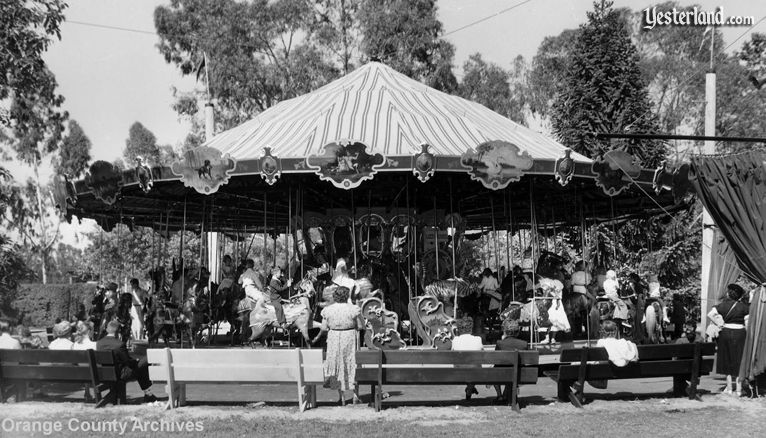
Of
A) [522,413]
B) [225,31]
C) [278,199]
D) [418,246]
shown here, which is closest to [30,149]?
[225,31]

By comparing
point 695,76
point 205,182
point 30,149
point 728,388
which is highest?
point 695,76

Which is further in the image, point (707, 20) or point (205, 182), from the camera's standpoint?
point (707, 20)

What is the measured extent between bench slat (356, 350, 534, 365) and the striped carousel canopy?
4.58m

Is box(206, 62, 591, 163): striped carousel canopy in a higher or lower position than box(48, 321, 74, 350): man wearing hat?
higher

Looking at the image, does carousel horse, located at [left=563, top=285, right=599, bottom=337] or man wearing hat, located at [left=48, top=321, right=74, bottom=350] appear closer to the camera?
man wearing hat, located at [left=48, top=321, right=74, bottom=350]

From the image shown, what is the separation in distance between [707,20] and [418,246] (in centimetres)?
878

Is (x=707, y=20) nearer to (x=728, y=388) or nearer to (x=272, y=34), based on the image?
(x=728, y=388)

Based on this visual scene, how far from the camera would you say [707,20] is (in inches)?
778

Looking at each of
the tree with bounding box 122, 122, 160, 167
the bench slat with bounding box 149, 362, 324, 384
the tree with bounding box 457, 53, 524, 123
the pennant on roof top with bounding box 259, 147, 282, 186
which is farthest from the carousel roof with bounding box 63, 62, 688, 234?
the tree with bounding box 122, 122, 160, 167

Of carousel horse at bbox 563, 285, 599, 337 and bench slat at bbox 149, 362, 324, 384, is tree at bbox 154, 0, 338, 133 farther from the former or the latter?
bench slat at bbox 149, 362, 324, 384

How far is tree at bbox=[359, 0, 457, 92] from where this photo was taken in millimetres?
36312

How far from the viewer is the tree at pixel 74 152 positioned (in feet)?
162

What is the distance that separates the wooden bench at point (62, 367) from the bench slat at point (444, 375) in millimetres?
3283

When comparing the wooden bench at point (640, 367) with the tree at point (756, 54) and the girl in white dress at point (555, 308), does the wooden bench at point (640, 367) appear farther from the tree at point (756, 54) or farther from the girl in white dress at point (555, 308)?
the tree at point (756, 54)
